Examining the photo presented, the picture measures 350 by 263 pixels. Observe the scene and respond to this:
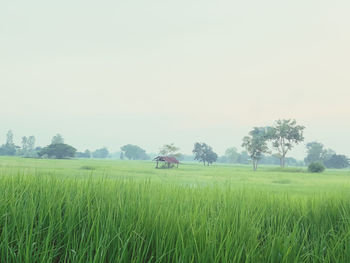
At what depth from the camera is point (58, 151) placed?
265 ft

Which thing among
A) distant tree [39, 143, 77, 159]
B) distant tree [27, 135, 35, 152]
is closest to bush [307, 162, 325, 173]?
distant tree [39, 143, 77, 159]

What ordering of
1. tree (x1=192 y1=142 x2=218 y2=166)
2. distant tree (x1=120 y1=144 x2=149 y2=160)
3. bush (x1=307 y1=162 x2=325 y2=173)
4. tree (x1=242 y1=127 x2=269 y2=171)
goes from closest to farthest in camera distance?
1. bush (x1=307 y1=162 x2=325 y2=173)
2. tree (x1=242 y1=127 x2=269 y2=171)
3. tree (x1=192 y1=142 x2=218 y2=166)
4. distant tree (x1=120 y1=144 x2=149 y2=160)

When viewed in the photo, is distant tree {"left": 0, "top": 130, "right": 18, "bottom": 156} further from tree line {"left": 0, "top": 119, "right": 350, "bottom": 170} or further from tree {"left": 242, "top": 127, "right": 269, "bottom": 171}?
tree {"left": 242, "top": 127, "right": 269, "bottom": 171}

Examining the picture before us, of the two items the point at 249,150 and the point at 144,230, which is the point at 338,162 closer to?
the point at 249,150

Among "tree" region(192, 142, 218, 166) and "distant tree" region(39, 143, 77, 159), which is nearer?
"distant tree" region(39, 143, 77, 159)

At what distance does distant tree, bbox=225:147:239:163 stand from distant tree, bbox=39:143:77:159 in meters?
75.3

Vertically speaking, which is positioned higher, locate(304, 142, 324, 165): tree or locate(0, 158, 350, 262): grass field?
locate(304, 142, 324, 165): tree

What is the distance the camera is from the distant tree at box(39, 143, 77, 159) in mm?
80375

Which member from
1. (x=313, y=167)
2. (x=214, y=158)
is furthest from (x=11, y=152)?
(x=313, y=167)

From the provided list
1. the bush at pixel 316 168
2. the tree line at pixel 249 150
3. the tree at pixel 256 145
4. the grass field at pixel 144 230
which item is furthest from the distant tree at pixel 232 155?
the grass field at pixel 144 230

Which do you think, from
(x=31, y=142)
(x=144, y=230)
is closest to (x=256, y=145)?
(x=144, y=230)

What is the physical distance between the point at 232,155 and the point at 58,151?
7934 centimetres

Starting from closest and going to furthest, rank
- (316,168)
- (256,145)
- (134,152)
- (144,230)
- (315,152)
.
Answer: (144,230) → (316,168) → (256,145) → (315,152) → (134,152)

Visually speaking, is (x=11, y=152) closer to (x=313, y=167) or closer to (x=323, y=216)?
(x=313, y=167)
